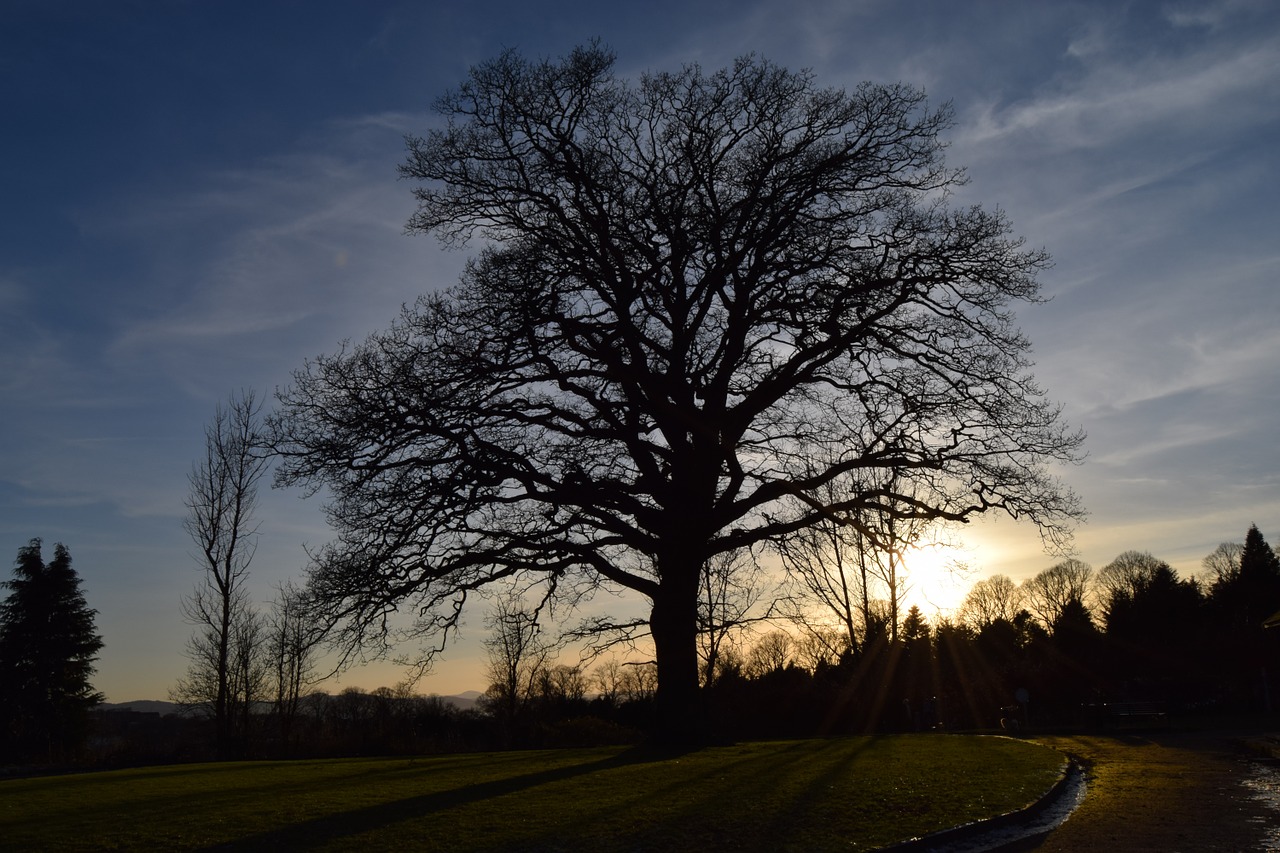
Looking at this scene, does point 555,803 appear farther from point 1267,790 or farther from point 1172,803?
point 1267,790

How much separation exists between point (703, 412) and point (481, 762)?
861 cm

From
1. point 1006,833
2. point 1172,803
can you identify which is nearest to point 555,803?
point 1006,833

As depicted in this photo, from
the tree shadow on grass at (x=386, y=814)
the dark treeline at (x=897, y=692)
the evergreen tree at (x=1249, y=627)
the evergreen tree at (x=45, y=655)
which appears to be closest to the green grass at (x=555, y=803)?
the tree shadow on grass at (x=386, y=814)

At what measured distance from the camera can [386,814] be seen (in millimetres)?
10633

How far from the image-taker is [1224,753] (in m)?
17.7

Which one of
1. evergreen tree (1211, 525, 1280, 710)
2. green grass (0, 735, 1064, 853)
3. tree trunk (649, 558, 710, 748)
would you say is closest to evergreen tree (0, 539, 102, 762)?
green grass (0, 735, 1064, 853)

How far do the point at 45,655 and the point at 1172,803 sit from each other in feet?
155

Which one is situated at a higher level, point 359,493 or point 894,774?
point 359,493

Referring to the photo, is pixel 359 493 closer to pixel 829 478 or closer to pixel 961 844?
pixel 829 478

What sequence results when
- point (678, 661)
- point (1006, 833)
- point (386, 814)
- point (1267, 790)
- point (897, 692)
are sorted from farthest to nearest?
point (897, 692) < point (678, 661) < point (1267, 790) < point (386, 814) < point (1006, 833)

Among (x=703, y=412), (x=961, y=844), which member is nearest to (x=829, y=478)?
(x=703, y=412)

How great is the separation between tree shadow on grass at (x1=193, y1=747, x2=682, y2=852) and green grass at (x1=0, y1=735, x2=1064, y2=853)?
29 millimetres

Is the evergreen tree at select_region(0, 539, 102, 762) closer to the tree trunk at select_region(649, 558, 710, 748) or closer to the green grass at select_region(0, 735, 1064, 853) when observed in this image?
the green grass at select_region(0, 735, 1064, 853)

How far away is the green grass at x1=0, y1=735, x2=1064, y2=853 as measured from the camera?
360 inches
